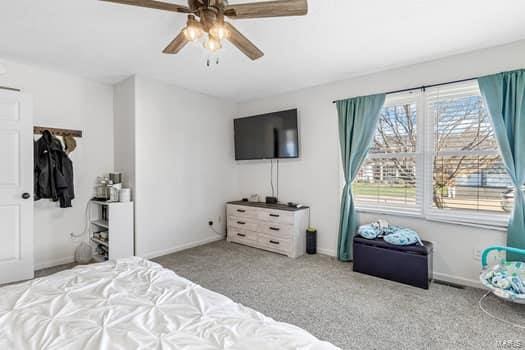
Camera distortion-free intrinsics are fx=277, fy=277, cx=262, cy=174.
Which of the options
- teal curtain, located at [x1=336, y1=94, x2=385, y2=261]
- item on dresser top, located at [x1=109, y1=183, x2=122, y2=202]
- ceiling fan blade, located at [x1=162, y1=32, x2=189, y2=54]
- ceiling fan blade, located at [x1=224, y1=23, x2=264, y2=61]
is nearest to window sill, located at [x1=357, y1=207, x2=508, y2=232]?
teal curtain, located at [x1=336, y1=94, x2=385, y2=261]

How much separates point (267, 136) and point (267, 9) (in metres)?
2.71

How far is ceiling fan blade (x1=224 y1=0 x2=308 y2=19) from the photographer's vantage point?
5.19 feet

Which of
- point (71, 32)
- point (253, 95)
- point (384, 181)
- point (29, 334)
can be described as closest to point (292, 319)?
point (29, 334)

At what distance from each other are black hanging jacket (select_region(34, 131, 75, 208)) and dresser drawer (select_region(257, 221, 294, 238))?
2.48m

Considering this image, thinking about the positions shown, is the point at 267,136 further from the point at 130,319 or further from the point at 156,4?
the point at 130,319

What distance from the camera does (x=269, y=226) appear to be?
402cm

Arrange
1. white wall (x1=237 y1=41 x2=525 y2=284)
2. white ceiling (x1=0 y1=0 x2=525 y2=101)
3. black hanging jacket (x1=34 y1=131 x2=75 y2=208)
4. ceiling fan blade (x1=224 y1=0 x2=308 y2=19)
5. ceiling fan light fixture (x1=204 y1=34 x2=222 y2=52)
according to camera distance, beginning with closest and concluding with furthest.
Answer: ceiling fan blade (x1=224 y1=0 x2=308 y2=19) → ceiling fan light fixture (x1=204 y1=34 x2=222 y2=52) → white ceiling (x1=0 y1=0 x2=525 y2=101) → white wall (x1=237 y1=41 x2=525 y2=284) → black hanging jacket (x1=34 y1=131 x2=75 y2=208)

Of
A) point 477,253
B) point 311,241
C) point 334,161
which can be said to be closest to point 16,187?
point 311,241

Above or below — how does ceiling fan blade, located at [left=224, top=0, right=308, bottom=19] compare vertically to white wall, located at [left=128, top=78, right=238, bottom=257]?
above

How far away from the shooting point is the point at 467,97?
292 cm

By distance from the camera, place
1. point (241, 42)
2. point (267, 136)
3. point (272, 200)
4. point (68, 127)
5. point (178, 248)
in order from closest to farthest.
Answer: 1. point (241, 42)
2. point (68, 127)
3. point (178, 248)
4. point (267, 136)
5. point (272, 200)

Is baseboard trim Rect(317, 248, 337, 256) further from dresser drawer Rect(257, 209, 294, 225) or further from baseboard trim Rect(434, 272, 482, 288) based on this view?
baseboard trim Rect(434, 272, 482, 288)

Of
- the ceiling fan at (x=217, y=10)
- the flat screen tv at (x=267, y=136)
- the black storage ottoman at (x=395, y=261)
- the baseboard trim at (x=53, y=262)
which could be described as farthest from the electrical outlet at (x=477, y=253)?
the baseboard trim at (x=53, y=262)

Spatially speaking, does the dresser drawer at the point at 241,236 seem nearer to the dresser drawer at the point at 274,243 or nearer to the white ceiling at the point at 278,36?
the dresser drawer at the point at 274,243
